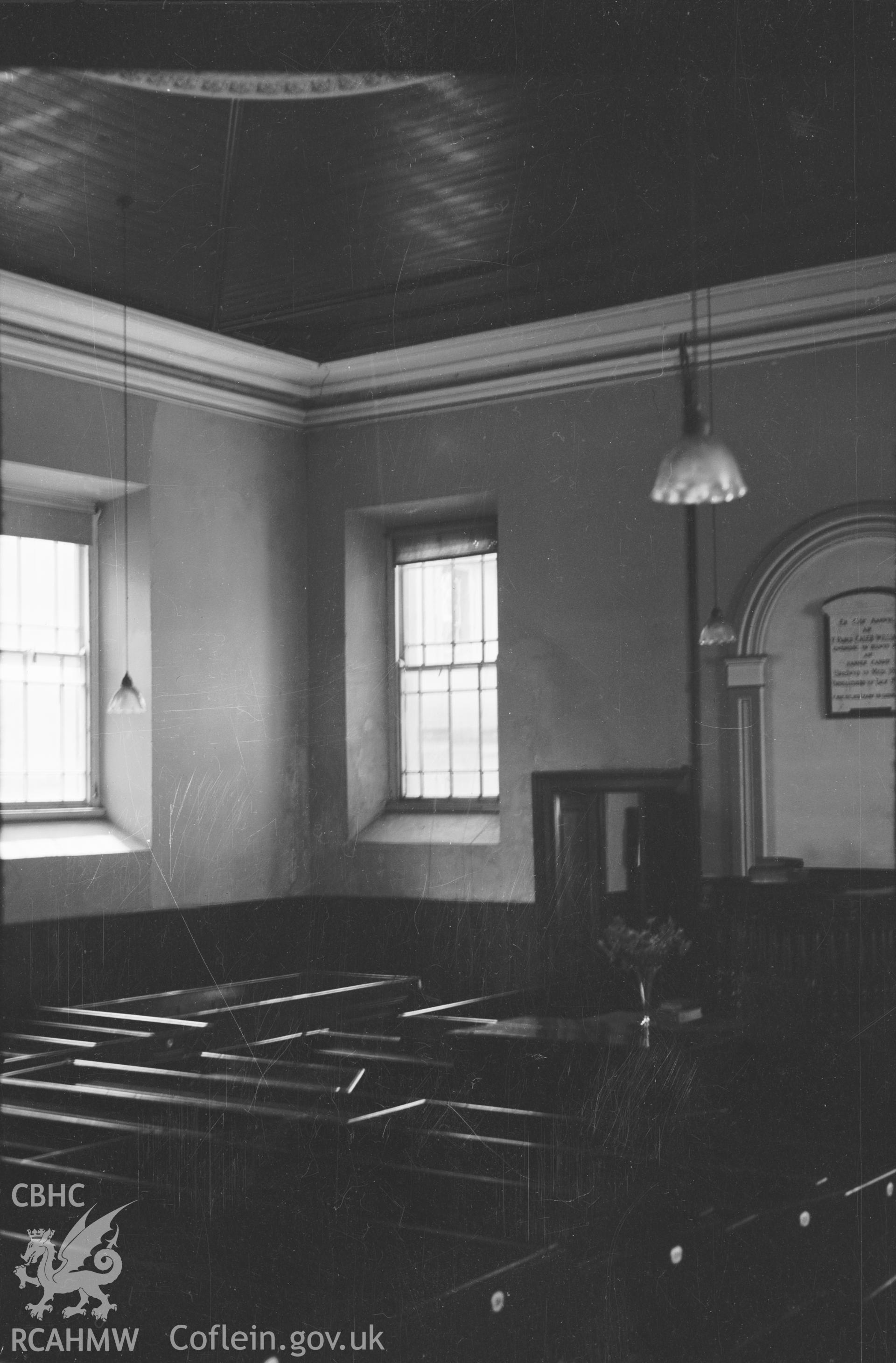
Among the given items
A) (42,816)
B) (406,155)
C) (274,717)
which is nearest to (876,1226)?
(274,717)

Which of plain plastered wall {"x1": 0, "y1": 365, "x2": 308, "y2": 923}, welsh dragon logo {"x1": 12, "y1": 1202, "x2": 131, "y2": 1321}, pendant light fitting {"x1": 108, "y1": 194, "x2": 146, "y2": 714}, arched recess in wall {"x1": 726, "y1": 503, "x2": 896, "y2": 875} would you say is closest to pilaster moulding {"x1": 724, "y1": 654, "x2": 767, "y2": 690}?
arched recess in wall {"x1": 726, "y1": 503, "x2": 896, "y2": 875}

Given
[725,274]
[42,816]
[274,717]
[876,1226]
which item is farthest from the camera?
[876,1226]

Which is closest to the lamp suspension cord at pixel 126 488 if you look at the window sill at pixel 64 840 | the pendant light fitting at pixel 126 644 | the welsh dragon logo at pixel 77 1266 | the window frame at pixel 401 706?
the pendant light fitting at pixel 126 644

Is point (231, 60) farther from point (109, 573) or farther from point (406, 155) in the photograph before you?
point (109, 573)

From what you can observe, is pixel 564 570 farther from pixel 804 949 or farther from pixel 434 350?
pixel 804 949

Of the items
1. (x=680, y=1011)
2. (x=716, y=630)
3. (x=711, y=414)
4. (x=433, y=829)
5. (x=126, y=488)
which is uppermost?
(x=711, y=414)

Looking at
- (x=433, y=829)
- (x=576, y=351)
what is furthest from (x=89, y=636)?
(x=576, y=351)
